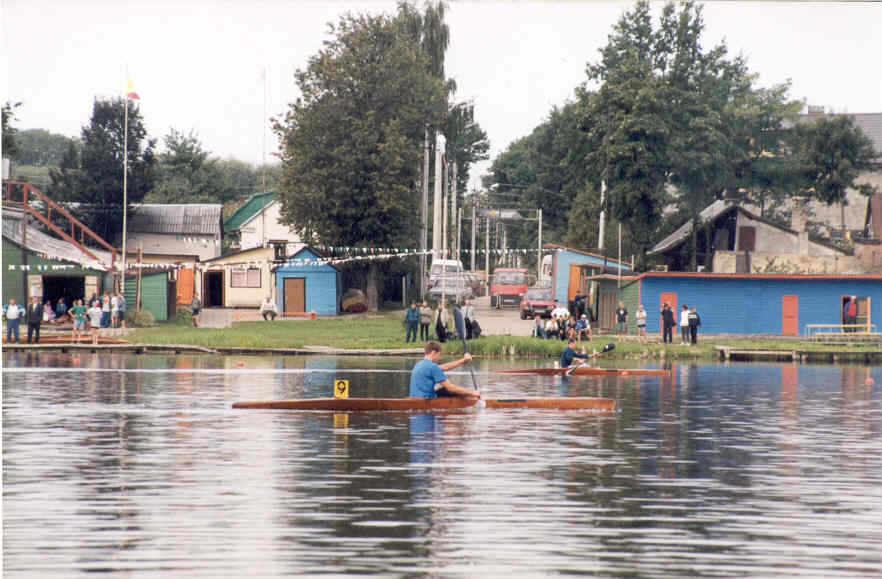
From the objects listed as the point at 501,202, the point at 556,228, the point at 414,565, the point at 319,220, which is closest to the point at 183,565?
the point at 414,565

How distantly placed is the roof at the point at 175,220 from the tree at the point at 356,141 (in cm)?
1317

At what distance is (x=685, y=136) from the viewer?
6688cm

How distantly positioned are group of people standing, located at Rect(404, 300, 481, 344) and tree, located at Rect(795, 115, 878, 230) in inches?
1347

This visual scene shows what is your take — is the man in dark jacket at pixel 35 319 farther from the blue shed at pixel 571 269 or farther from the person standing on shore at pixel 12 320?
the blue shed at pixel 571 269

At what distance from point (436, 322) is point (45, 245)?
22694mm

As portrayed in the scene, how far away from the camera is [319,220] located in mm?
65625

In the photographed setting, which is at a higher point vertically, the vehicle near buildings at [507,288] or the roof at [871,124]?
the roof at [871,124]

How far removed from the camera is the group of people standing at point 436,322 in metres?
43.8

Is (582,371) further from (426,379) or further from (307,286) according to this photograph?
(307,286)

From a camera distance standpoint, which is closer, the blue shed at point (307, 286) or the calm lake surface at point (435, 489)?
the calm lake surface at point (435, 489)

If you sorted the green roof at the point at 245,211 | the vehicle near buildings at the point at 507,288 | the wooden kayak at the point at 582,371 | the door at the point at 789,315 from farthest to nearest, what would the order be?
the green roof at the point at 245,211, the vehicle near buildings at the point at 507,288, the door at the point at 789,315, the wooden kayak at the point at 582,371

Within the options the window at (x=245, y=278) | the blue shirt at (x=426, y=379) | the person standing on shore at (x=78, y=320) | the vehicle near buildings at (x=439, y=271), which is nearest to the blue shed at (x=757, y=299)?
the vehicle near buildings at (x=439, y=271)

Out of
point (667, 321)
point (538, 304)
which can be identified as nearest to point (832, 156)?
point (538, 304)

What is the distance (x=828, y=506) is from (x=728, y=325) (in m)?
40.1
